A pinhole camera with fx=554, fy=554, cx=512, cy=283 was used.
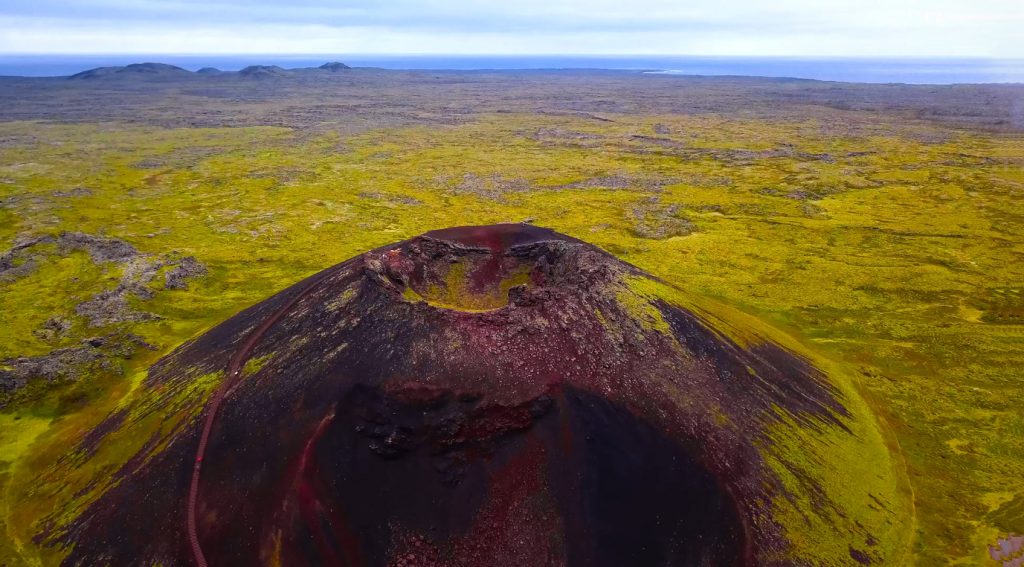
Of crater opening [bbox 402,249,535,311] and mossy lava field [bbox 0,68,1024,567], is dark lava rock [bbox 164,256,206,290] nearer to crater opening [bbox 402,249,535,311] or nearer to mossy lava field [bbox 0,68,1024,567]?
mossy lava field [bbox 0,68,1024,567]

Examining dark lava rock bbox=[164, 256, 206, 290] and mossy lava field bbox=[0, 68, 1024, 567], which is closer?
mossy lava field bbox=[0, 68, 1024, 567]

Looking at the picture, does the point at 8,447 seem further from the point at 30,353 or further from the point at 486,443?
the point at 486,443

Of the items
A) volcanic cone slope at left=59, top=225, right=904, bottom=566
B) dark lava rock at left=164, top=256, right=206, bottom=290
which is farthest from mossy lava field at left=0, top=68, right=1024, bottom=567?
dark lava rock at left=164, top=256, right=206, bottom=290

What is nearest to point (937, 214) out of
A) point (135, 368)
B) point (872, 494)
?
point (872, 494)

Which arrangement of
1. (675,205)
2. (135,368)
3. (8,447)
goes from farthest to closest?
(675,205) < (135,368) < (8,447)

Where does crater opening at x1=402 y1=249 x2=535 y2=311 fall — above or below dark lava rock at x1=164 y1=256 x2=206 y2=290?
above

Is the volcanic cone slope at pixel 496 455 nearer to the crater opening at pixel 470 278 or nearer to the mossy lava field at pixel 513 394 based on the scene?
the mossy lava field at pixel 513 394

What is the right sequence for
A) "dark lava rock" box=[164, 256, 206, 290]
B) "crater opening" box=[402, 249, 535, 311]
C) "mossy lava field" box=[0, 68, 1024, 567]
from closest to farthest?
1. "mossy lava field" box=[0, 68, 1024, 567]
2. "crater opening" box=[402, 249, 535, 311]
3. "dark lava rock" box=[164, 256, 206, 290]

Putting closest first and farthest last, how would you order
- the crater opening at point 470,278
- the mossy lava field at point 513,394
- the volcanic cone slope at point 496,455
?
the volcanic cone slope at point 496,455 < the mossy lava field at point 513,394 < the crater opening at point 470,278

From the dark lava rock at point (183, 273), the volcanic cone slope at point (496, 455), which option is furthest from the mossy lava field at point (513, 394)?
the dark lava rock at point (183, 273)
